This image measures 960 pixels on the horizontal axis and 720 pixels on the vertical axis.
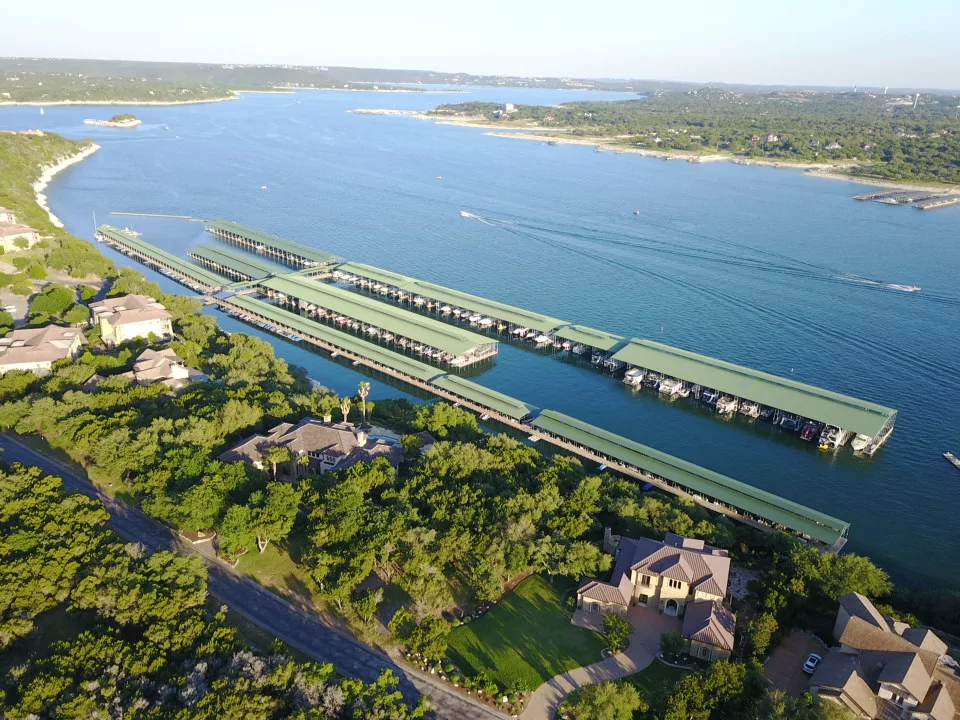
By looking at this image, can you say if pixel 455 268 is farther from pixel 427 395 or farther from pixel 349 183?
pixel 349 183

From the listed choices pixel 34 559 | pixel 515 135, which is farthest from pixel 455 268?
pixel 515 135

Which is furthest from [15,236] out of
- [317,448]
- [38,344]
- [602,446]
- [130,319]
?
[602,446]

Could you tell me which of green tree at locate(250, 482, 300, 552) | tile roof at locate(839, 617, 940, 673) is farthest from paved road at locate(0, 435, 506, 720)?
tile roof at locate(839, 617, 940, 673)

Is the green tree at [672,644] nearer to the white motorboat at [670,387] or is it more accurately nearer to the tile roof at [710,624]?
the tile roof at [710,624]

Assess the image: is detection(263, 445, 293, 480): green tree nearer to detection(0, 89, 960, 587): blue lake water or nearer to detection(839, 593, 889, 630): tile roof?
detection(0, 89, 960, 587): blue lake water

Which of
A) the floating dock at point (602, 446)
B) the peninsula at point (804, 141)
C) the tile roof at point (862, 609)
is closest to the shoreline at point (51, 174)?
the floating dock at point (602, 446)

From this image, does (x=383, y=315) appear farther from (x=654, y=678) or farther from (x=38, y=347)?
(x=654, y=678)

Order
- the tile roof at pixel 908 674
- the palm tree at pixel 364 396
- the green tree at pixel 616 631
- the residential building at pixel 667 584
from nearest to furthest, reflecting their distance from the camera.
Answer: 1. the tile roof at pixel 908 674
2. the green tree at pixel 616 631
3. the residential building at pixel 667 584
4. the palm tree at pixel 364 396
